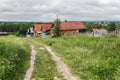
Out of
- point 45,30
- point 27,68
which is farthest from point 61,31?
point 27,68

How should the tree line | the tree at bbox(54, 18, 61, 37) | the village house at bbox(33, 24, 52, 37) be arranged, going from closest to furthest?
the tree at bbox(54, 18, 61, 37) < the village house at bbox(33, 24, 52, 37) < the tree line

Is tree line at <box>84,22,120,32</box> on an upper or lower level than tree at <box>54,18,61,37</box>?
lower

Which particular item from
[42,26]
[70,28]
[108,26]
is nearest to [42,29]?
[42,26]

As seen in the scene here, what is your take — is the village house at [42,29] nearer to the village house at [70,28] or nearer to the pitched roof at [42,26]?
the pitched roof at [42,26]

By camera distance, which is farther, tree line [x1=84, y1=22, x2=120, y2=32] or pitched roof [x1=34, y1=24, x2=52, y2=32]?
tree line [x1=84, y1=22, x2=120, y2=32]

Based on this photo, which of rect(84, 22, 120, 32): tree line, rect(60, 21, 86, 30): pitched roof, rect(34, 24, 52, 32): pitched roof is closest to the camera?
rect(60, 21, 86, 30): pitched roof

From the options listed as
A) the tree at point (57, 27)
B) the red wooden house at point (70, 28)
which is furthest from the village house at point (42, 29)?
the tree at point (57, 27)

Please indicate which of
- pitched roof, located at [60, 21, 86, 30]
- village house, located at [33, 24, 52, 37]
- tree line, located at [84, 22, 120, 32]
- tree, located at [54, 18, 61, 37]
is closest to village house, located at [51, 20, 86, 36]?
pitched roof, located at [60, 21, 86, 30]

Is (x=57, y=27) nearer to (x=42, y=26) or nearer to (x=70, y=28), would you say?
(x=70, y=28)

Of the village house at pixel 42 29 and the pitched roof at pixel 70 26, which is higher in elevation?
the pitched roof at pixel 70 26

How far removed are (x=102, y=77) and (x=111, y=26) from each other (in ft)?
248

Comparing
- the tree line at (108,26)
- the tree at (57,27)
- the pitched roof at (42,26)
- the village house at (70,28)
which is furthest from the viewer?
the tree line at (108,26)

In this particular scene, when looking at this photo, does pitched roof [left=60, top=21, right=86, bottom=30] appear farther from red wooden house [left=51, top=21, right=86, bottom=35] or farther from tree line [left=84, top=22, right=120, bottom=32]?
tree line [left=84, top=22, right=120, bottom=32]

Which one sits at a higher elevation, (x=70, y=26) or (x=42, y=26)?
(x=70, y=26)
